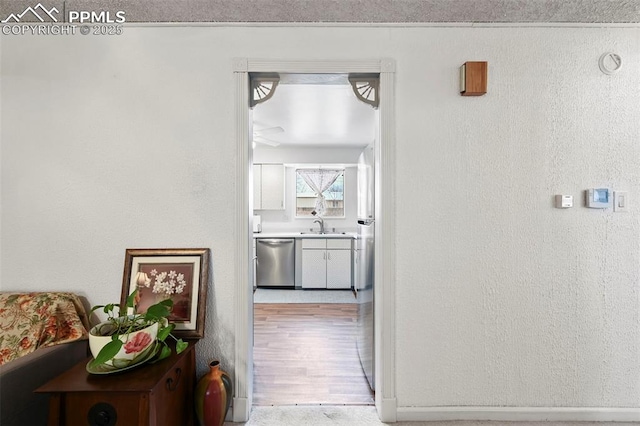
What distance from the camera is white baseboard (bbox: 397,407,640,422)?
75.4 inches

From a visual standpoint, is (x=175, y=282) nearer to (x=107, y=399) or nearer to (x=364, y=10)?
(x=107, y=399)

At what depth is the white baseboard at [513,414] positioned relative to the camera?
75.4 inches

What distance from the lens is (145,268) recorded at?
1882 mm

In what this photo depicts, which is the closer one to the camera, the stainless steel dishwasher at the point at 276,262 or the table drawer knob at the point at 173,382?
the table drawer knob at the point at 173,382

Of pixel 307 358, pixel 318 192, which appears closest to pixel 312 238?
pixel 318 192

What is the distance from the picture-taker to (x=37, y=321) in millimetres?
1698

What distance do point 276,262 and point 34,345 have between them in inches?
140

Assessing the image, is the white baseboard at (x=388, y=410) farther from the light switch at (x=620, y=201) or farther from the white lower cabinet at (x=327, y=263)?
the white lower cabinet at (x=327, y=263)

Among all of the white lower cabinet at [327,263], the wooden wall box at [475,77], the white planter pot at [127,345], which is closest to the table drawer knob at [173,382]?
the white planter pot at [127,345]

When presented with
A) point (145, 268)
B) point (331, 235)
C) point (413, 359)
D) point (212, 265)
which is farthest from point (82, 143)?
point (331, 235)

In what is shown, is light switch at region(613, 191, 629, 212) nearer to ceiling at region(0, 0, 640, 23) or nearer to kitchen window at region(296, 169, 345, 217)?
ceiling at region(0, 0, 640, 23)

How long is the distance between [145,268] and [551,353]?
8.51 feet

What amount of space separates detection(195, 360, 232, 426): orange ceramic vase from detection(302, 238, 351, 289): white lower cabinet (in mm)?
3312

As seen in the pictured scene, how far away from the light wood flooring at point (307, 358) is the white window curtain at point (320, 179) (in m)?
2.08
